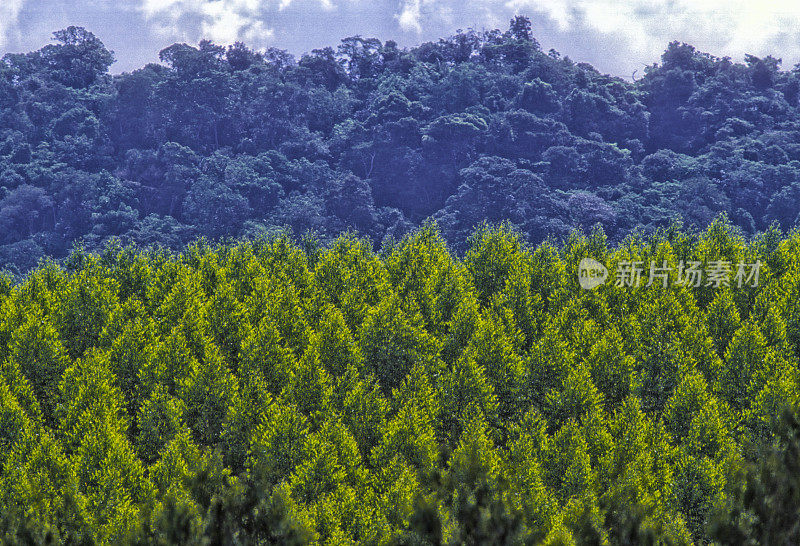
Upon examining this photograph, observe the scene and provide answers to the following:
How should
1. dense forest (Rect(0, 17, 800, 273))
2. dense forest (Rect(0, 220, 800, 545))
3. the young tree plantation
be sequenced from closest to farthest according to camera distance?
1. dense forest (Rect(0, 220, 800, 545))
2. the young tree plantation
3. dense forest (Rect(0, 17, 800, 273))

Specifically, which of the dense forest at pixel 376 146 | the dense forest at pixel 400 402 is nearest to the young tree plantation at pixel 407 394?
the dense forest at pixel 400 402

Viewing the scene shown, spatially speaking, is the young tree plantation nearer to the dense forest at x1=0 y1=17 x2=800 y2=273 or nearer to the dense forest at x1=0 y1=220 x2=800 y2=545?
the dense forest at x1=0 y1=220 x2=800 y2=545

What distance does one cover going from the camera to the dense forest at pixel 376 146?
9400 cm

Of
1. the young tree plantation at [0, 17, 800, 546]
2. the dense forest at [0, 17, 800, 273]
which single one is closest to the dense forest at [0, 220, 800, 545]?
the young tree plantation at [0, 17, 800, 546]

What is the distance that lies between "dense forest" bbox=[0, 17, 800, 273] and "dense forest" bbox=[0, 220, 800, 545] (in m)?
42.4

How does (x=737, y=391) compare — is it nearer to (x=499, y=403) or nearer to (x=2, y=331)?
(x=499, y=403)

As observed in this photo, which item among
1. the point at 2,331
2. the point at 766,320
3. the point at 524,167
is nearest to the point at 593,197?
the point at 524,167

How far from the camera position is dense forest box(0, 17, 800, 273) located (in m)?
94.0

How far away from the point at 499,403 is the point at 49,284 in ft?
88.2

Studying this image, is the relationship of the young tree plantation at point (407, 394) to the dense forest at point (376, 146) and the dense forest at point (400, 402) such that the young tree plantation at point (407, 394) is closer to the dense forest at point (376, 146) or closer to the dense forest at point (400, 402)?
the dense forest at point (400, 402)

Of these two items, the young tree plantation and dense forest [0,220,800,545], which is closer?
dense forest [0,220,800,545]

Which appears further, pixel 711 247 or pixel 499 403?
pixel 711 247

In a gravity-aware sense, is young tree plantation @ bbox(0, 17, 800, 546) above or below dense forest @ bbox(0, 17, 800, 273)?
below

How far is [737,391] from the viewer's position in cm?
3766
